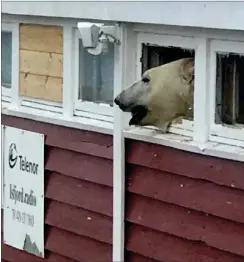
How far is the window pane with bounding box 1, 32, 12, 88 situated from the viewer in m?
6.07

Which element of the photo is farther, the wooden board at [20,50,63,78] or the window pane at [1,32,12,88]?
the window pane at [1,32,12,88]

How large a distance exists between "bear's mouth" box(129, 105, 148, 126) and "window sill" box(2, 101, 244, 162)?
0.45ft

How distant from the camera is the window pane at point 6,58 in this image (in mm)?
6070

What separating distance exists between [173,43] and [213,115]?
1.46 feet

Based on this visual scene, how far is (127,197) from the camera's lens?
5.14 metres

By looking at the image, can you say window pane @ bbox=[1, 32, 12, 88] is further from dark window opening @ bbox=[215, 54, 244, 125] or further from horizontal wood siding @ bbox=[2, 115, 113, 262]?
dark window opening @ bbox=[215, 54, 244, 125]

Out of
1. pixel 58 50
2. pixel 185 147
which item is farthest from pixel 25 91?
pixel 185 147

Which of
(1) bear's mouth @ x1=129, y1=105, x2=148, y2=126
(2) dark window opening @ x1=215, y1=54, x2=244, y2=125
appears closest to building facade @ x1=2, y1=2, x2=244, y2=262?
Result: (2) dark window opening @ x1=215, y1=54, x2=244, y2=125

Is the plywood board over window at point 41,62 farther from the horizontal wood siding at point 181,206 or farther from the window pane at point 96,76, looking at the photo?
the horizontal wood siding at point 181,206

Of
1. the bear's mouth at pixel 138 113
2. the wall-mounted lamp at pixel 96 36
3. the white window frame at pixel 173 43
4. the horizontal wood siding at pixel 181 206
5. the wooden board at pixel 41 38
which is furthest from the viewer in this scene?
the wooden board at pixel 41 38

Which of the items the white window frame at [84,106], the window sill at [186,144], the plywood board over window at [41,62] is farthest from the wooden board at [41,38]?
the window sill at [186,144]

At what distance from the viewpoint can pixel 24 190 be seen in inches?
235

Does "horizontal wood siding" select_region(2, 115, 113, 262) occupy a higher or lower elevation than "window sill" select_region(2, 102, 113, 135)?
lower

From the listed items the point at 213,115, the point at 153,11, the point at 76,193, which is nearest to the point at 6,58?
the point at 76,193
